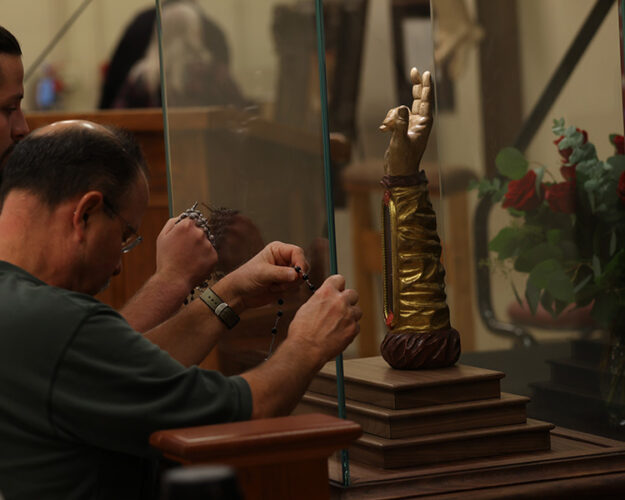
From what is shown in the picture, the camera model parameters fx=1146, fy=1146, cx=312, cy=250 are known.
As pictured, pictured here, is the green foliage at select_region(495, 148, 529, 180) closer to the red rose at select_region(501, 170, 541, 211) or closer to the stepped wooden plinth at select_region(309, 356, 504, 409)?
the red rose at select_region(501, 170, 541, 211)

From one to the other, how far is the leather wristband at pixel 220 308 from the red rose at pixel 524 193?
0.66 m

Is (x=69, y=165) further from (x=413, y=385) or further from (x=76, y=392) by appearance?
(x=413, y=385)

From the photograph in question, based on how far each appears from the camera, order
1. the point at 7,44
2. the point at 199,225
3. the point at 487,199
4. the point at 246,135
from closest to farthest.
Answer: the point at 7,44 < the point at 199,225 < the point at 246,135 < the point at 487,199

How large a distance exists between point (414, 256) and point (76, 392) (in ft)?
2.38

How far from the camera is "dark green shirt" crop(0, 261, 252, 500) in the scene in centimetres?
136

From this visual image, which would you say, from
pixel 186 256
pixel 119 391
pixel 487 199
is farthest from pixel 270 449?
pixel 487 199

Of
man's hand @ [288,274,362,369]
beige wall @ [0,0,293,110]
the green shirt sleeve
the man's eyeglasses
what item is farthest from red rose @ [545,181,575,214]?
beige wall @ [0,0,293,110]

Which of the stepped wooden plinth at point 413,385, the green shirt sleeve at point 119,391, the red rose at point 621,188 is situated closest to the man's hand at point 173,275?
the stepped wooden plinth at point 413,385

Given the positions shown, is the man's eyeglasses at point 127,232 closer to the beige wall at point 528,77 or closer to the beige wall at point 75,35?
the beige wall at point 528,77

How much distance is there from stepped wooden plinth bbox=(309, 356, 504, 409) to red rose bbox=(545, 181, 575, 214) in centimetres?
Result: 41

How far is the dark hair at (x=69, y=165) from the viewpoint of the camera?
1460 mm

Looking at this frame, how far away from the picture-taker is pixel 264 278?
1768 millimetres

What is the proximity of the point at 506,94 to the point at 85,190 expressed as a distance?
1.18 metres

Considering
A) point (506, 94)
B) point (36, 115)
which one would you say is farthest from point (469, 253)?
point (36, 115)
